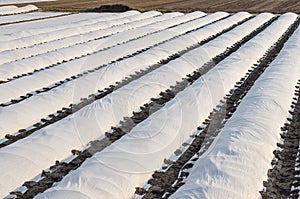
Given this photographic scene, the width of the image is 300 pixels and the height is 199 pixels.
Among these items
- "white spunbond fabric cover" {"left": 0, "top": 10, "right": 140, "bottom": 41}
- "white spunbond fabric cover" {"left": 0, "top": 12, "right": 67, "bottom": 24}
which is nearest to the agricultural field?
"white spunbond fabric cover" {"left": 0, "top": 10, "right": 140, "bottom": 41}

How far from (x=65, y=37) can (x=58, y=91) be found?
7283mm

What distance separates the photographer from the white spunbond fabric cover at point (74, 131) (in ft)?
16.6

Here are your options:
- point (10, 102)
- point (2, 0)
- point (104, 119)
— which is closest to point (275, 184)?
point (104, 119)

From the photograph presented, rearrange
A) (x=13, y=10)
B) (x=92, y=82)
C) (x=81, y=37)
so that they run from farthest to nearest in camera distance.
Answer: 1. (x=13, y=10)
2. (x=81, y=37)
3. (x=92, y=82)

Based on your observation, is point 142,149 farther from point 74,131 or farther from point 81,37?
point 81,37

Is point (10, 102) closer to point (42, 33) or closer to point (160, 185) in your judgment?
point (160, 185)

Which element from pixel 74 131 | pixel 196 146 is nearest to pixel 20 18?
pixel 74 131

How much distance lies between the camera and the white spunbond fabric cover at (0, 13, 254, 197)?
5.05 m

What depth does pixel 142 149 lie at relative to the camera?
5270 millimetres

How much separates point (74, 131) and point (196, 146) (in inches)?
67.8

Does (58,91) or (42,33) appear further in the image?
(42,33)

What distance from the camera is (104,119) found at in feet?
21.3

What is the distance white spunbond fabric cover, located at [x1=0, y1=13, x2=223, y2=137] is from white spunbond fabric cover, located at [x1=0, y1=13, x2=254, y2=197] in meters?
0.71

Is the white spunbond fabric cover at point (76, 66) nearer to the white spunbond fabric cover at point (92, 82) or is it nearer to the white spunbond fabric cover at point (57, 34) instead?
the white spunbond fabric cover at point (92, 82)
